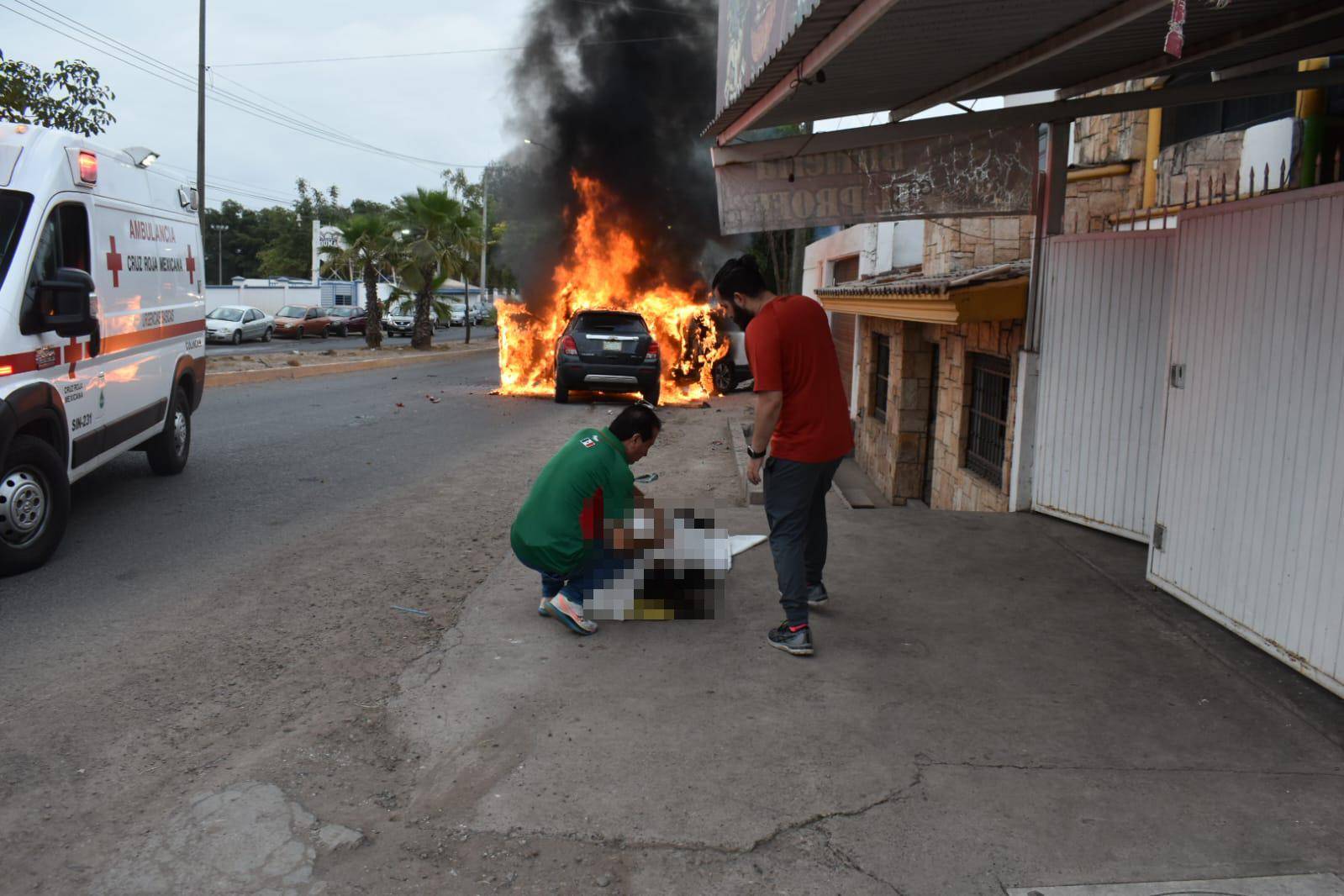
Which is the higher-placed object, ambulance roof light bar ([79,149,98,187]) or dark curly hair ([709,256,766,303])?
ambulance roof light bar ([79,149,98,187])

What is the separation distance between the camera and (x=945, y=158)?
6598 millimetres

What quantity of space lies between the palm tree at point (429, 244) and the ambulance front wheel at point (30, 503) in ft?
81.6

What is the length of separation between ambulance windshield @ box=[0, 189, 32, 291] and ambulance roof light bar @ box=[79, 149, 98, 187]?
692 mm

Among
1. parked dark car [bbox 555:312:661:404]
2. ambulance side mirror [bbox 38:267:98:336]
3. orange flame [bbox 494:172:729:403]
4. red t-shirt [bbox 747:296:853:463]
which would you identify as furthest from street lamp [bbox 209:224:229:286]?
red t-shirt [bbox 747:296:853:463]

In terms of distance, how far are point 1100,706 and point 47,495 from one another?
5.89m

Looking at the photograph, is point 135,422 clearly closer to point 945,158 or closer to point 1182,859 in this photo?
point 945,158

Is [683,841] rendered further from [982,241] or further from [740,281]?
[982,241]

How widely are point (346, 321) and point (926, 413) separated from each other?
3498cm

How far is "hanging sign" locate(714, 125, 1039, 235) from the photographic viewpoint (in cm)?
652

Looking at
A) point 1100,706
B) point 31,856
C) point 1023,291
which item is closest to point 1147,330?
point 1023,291

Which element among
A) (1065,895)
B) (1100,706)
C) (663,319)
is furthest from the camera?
(663,319)

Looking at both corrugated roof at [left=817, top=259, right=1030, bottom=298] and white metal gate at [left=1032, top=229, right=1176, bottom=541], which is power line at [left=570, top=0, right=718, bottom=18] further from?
white metal gate at [left=1032, top=229, right=1176, bottom=541]

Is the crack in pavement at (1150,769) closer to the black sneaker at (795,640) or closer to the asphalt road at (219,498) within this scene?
the black sneaker at (795,640)

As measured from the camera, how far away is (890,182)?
21.9ft
